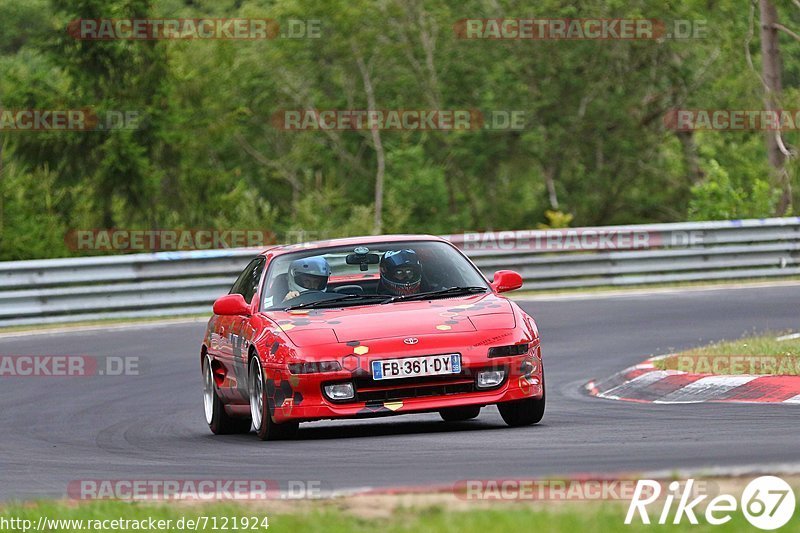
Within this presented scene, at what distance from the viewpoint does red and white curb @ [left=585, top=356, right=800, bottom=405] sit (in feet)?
35.3

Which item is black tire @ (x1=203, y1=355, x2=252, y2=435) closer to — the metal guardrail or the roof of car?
the roof of car

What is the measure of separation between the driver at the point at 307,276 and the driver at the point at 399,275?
0.39 m

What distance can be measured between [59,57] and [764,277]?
18441 millimetres

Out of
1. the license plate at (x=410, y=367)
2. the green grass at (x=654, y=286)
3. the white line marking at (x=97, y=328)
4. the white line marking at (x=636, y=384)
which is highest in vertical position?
the license plate at (x=410, y=367)

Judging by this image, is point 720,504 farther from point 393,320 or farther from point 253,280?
point 253,280

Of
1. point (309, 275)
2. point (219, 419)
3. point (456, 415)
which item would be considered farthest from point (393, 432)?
point (219, 419)

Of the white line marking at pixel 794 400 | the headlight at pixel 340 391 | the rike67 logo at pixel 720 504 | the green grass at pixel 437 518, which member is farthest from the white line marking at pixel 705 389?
the green grass at pixel 437 518

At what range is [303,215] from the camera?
41969mm

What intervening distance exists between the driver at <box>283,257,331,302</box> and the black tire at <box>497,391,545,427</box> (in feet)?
5.18

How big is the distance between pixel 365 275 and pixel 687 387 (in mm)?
2581

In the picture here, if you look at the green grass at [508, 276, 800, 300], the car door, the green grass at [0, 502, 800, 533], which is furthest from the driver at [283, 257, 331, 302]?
the green grass at [508, 276, 800, 300]

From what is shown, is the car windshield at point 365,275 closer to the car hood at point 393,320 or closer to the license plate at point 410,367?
the car hood at point 393,320

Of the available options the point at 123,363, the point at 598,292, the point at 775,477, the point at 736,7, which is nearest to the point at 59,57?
the point at 598,292

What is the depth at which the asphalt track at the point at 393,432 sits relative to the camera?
741 cm
